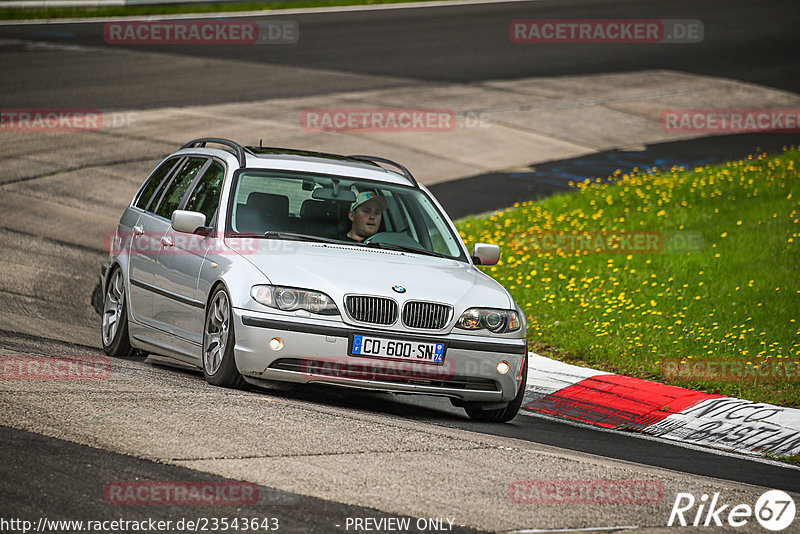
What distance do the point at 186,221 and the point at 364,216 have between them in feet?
4.34

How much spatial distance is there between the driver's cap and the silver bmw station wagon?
11 mm

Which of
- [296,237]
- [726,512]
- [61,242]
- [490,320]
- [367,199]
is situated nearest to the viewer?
[726,512]

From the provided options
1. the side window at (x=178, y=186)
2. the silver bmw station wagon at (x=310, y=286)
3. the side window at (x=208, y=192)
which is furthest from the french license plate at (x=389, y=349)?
the side window at (x=178, y=186)

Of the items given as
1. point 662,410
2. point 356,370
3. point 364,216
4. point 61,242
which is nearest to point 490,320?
point 356,370

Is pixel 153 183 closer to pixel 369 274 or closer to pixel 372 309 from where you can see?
pixel 369 274

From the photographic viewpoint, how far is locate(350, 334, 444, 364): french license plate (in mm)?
7629

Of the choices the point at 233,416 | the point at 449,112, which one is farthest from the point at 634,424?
the point at 449,112

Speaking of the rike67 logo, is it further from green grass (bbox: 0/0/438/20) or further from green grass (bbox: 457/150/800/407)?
green grass (bbox: 0/0/438/20)

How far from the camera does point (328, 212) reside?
8.88 meters

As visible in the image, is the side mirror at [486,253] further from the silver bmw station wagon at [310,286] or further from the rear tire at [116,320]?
the rear tire at [116,320]

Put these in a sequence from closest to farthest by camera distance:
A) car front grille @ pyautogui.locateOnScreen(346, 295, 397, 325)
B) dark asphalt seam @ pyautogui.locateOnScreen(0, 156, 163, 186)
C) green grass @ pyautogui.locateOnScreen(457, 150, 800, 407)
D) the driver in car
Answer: car front grille @ pyautogui.locateOnScreen(346, 295, 397, 325) → the driver in car → green grass @ pyautogui.locateOnScreen(457, 150, 800, 407) → dark asphalt seam @ pyautogui.locateOnScreen(0, 156, 163, 186)

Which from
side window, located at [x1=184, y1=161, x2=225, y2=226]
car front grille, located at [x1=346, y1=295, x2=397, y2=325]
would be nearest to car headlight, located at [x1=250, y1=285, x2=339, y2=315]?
car front grille, located at [x1=346, y1=295, x2=397, y2=325]

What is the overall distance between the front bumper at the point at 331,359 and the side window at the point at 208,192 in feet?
4.83

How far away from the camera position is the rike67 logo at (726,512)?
568 cm
